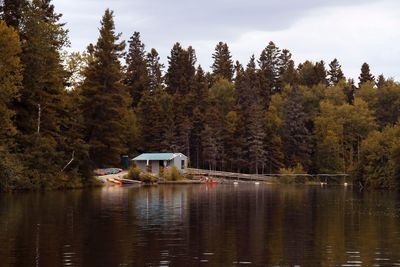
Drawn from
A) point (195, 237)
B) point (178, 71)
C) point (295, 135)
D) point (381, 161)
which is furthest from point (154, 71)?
point (195, 237)

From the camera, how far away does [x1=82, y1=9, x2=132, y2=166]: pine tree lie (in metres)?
85.4

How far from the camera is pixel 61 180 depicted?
220 feet

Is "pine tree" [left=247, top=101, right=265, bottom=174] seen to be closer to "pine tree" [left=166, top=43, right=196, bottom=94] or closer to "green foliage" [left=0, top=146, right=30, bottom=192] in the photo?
"pine tree" [left=166, top=43, right=196, bottom=94]

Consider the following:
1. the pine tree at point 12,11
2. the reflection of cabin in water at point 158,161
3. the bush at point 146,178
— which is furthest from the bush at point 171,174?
the pine tree at point 12,11

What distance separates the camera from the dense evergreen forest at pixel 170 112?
6594cm

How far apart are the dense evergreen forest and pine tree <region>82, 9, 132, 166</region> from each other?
0.15 m

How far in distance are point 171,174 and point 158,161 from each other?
10.8m

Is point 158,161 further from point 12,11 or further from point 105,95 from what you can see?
point 12,11

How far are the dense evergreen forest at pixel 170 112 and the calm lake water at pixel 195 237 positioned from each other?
26.2 m

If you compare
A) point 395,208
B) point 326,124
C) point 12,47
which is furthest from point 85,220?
point 326,124

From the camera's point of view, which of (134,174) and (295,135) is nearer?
(134,174)

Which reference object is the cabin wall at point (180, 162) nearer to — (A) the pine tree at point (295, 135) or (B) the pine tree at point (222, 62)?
(A) the pine tree at point (295, 135)

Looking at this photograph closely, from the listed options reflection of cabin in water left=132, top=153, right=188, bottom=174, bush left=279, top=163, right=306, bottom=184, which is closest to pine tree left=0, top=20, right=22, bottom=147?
reflection of cabin in water left=132, top=153, right=188, bottom=174

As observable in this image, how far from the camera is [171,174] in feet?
306
